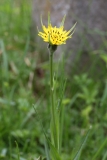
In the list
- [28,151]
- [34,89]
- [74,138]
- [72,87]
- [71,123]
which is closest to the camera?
[28,151]

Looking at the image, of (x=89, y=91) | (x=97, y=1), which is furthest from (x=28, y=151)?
(x=97, y=1)

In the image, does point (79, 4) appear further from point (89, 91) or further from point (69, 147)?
point (69, 147)

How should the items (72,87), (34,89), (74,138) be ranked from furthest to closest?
(34,89), (72,87), (74,138)

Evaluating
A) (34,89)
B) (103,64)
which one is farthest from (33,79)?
(103,64)

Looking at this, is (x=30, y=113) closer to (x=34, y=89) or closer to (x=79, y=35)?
(x=34, y=89)

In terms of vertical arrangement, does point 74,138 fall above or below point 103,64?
below

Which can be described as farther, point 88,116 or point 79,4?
point 79,4

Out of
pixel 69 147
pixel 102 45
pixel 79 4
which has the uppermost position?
pixel 79 4
